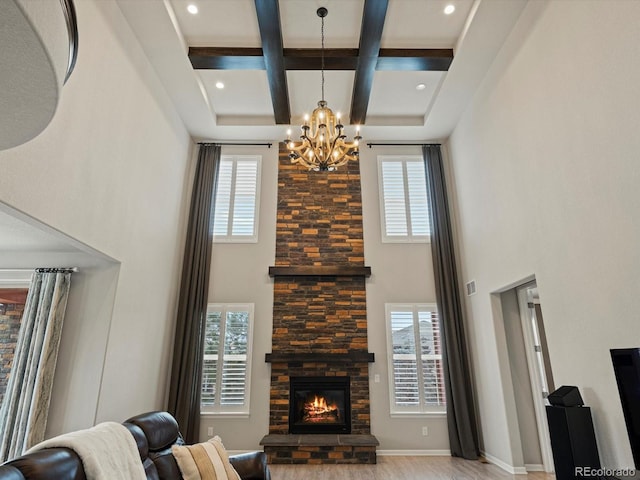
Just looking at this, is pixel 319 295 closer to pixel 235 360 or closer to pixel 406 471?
pixel 235 360

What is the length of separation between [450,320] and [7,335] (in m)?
6.39

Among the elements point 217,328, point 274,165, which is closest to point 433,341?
point 217,328

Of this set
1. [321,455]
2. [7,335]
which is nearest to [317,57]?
[7,335]

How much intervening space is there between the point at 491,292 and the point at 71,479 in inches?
204

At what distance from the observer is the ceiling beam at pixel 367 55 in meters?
4.54

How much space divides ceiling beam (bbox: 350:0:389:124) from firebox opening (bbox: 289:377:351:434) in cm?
463

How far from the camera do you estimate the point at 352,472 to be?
4828 mm

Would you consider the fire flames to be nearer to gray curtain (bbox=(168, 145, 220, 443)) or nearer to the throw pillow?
gray curtain (bbox=(168, 145, 220, 443))

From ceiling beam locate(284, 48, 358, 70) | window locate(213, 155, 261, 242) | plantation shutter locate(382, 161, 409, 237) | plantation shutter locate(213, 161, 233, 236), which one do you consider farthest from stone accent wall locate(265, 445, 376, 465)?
ceiling beam locate(284, 48, 358, 70)

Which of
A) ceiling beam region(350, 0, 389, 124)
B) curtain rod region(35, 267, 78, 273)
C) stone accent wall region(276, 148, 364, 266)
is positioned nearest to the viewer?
curtain rod region(35, 267, 78, 273)

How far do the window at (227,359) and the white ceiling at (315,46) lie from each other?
3.46 m

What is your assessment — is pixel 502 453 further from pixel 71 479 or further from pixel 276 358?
pixel 71 479

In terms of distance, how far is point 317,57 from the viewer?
Answer: 5289mm

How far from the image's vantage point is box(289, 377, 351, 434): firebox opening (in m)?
5.76
